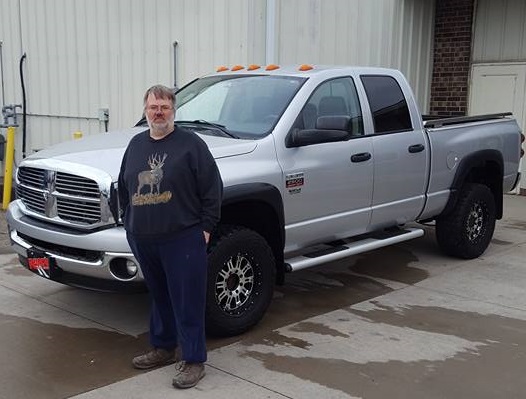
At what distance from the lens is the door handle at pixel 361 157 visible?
213 inches

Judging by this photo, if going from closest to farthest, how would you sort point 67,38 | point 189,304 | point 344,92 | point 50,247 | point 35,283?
point 189,304 < point 50,247 < point 344,92 < point 35,283 < point 67,38

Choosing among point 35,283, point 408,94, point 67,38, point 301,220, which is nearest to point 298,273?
point 301,220

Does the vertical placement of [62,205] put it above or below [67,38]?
below

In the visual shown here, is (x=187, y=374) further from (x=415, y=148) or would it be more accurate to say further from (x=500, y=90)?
(x=500, y=90)

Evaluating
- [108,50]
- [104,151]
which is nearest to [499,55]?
[108,50]

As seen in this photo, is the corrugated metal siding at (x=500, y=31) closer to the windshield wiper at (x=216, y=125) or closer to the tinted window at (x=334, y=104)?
the tinted window at (x=334, y=104)

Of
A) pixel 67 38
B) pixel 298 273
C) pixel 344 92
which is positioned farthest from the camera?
pixel 67 38

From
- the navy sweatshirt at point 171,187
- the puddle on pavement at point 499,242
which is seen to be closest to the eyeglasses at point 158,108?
the navy sweatshirt at point 171,187

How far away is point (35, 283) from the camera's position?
6.03m

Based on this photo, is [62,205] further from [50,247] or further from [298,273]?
[298,273]

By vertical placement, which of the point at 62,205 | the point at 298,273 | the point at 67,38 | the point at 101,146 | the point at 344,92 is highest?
the point at 67,38

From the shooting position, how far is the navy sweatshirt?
12.0 feet

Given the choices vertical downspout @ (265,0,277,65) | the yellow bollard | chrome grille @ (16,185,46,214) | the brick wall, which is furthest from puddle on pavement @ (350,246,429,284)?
the yellow bollard

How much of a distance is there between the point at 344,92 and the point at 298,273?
1945mm
